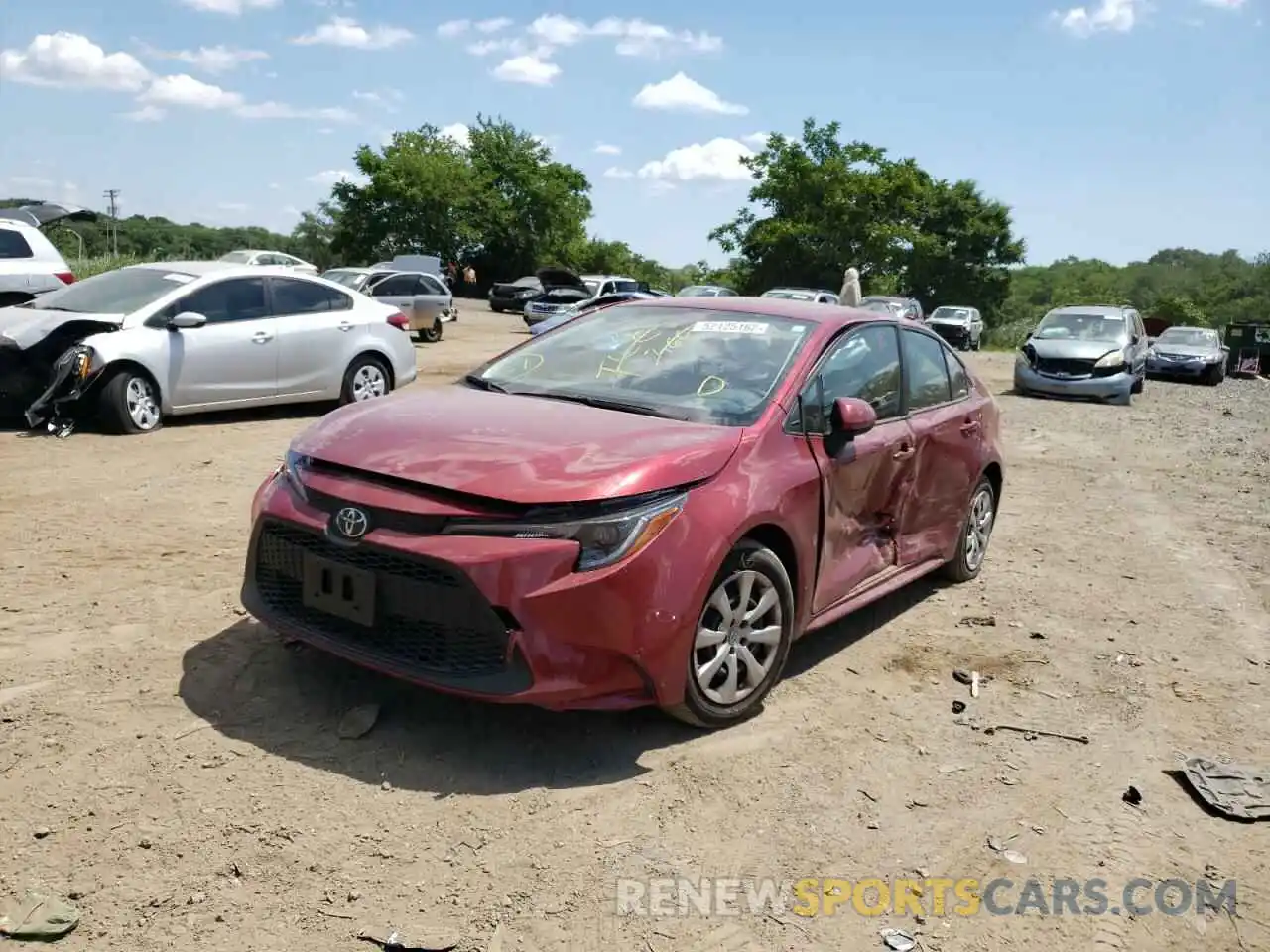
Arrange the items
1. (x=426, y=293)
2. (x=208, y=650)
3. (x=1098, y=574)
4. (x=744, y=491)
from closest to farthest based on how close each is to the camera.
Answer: (x=744, y=491)
(x=208, y=650)
(x=1098, y=574)
(x=426, y=293)

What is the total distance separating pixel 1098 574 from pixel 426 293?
1947cm

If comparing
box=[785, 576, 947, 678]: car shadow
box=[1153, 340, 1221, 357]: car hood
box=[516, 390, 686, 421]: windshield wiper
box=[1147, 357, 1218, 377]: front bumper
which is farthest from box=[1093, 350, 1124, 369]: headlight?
box=[516, 390, 686, 421]: windshield wiper

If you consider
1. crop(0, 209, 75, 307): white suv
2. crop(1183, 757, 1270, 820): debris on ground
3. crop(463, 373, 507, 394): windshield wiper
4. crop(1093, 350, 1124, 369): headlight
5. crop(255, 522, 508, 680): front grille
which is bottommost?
crop(1183, 757, 1270, 820): debris on ground

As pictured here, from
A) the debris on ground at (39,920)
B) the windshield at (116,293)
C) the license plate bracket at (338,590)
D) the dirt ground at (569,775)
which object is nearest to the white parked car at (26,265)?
the windshield at (116,293)

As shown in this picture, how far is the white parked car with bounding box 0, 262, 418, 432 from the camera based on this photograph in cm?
903

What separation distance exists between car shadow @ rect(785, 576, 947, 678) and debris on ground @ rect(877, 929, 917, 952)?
5.88 feet

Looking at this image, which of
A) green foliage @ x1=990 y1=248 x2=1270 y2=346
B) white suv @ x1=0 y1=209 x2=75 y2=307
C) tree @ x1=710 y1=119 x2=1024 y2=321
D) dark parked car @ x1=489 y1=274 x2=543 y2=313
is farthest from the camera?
green foliage @ x1=990 y1=248 x2=1270 y2=346

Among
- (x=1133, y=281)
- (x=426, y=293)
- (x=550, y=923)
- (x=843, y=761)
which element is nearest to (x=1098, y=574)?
(x=843, y=761)

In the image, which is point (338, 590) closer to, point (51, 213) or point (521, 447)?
point (521, 447)

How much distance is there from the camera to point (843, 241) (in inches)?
2142

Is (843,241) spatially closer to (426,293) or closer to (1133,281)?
(426,293)

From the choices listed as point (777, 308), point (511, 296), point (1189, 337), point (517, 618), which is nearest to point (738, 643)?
point (517, 618)

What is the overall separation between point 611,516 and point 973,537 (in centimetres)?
351

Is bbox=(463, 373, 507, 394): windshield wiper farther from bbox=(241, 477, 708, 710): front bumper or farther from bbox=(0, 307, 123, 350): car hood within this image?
bbox=(0, 307, 123, 350): car hood
